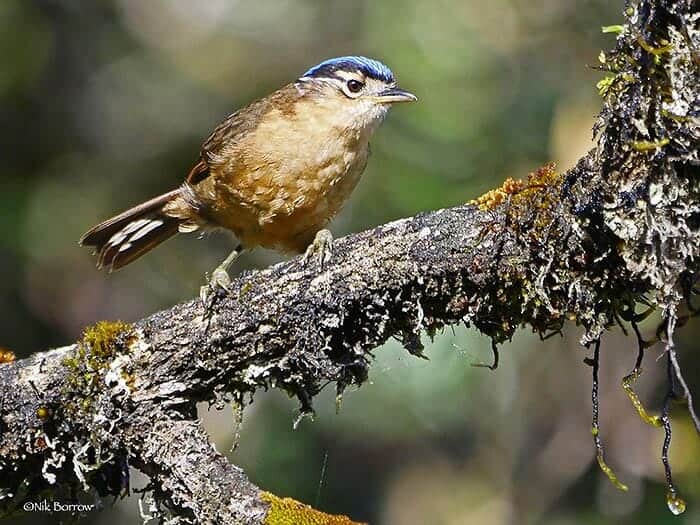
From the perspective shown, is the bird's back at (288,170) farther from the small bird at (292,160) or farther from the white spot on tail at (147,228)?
the white spot on tail at (147,228)

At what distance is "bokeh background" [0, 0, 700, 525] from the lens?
5.55 metres

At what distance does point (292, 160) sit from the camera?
4301 mm

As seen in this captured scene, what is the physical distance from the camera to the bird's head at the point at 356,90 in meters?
4.57

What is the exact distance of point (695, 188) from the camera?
239 centimetres

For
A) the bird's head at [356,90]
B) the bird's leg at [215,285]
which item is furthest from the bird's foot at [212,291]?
the bird's head at [356,90]

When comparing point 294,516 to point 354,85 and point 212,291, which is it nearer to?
point 212,291

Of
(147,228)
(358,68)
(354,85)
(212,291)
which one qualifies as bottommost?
(212,291)

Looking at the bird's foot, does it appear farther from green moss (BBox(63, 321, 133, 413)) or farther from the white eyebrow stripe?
the white eyebrow stripe

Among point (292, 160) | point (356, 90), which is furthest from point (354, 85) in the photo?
point (292, 160)

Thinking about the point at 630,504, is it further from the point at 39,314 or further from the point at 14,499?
the point at 39,314

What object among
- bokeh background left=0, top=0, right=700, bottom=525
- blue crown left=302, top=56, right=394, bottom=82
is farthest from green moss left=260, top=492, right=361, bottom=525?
blue crown left=302, top=56, right=394, bottom=82

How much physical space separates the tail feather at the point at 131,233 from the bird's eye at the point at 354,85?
1144 millimetres

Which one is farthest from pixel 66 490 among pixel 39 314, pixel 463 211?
pixel 39 314

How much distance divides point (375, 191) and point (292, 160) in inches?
76.9
